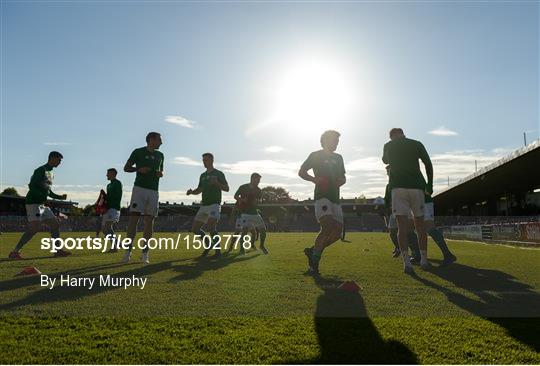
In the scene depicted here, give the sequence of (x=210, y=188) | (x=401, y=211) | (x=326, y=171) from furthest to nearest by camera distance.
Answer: (x=210, y=188)
(x=401, y=211)
(x=326, y=171)

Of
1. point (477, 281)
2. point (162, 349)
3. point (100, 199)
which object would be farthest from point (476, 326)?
point (100, 199)

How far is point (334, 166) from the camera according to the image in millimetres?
6559

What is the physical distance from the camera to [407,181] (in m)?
6.80

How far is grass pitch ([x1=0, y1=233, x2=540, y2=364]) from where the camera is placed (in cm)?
254

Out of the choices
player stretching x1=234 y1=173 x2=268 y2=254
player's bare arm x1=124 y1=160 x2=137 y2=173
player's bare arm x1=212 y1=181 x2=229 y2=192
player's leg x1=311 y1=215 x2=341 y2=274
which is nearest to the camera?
player's leg x1=311 y1=215 x2=341 y2=274

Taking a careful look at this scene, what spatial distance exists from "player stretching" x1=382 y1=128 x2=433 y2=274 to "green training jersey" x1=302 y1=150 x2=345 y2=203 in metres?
0.91

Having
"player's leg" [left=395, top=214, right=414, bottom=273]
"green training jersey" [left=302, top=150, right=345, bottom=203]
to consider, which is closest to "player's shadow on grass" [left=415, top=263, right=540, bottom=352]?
"player's leg" [left=395, top=214, right=414, bottom=273]

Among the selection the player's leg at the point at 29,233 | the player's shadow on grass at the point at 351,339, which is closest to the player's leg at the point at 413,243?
the player's shadow on grass at the point at 351,339

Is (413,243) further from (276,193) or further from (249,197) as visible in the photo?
(276,193)

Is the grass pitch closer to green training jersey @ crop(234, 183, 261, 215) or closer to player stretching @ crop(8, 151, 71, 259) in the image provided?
player stretching @ crop(8, 151, 71, 259)

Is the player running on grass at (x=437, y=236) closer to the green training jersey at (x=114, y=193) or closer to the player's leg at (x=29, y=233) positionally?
the player's leg at (x=29, y=233)

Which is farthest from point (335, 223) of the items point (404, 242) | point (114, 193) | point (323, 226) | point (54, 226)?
point (114, 193)

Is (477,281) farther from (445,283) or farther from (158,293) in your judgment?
(158,293)

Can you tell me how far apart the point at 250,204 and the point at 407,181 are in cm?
531
